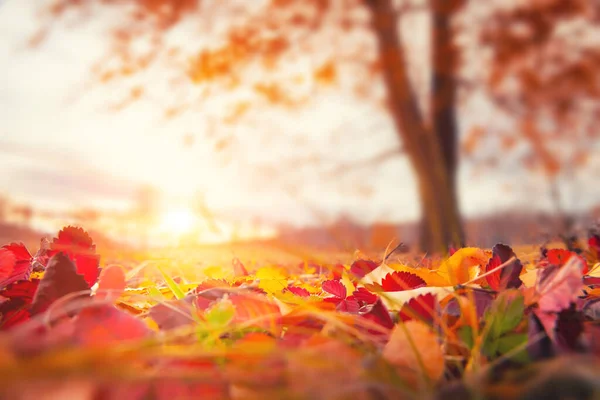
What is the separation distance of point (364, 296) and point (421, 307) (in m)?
0.19

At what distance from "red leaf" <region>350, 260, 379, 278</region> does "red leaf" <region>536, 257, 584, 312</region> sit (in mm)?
376

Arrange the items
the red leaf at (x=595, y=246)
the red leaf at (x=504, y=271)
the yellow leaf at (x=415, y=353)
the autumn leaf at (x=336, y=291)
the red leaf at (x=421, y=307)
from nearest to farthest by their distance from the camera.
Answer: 1. the yellow leaf at (x=415, y=353)
2. the red leaf at (x=421, y=307)
3. the red leaf at (x=504, y=271)
4. the autumn leaf at (x=336, y=291)
5. the red leaf at (x=595, y=246)

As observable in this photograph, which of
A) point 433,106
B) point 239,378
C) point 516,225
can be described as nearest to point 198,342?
point 239,378

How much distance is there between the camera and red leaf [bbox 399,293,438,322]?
59 centimetres

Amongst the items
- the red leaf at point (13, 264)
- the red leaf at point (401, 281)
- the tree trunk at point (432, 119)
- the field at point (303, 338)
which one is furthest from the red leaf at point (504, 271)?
the tree trunk at point (432, 119)

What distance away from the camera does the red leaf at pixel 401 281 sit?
2.48ft

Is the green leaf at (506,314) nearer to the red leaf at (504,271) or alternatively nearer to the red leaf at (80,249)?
the red leaf at (504,271)

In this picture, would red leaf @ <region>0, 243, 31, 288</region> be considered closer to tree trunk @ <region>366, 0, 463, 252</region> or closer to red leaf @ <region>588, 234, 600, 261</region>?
red leaf @ <region>588, 234, 600, 261</region>

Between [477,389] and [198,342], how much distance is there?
325 mm

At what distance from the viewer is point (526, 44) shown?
315 inches

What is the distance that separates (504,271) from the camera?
73 centimetres

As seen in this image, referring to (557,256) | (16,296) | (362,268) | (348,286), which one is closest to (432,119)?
(557,256)

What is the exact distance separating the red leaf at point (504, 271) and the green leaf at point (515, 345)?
16 cm

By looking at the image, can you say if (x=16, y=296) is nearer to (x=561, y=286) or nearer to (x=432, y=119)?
(x=561, y=286)
